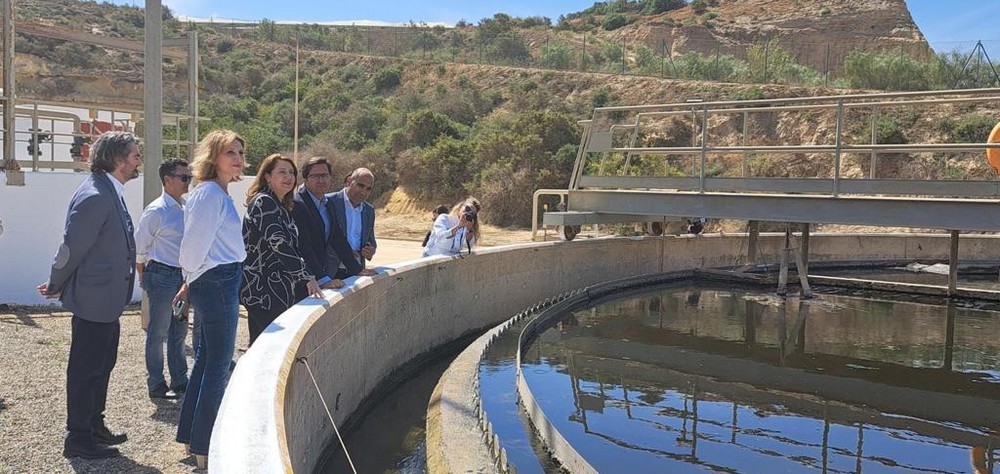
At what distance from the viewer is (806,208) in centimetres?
1084

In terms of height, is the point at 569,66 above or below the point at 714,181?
above

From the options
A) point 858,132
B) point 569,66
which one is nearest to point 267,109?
point 569,66

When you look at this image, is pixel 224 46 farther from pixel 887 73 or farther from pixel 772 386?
pixel 772 386

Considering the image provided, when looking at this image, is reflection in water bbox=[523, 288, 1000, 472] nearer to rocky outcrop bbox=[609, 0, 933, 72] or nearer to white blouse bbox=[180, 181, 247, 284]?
white blouse bbox=[180, 181, 247, 284]

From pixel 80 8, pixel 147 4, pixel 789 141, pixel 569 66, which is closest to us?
pixel 147 4

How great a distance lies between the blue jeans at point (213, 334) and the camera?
170 inches

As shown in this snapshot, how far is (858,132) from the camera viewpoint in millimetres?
31000

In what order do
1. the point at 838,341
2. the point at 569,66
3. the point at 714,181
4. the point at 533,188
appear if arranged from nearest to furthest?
1. the point at 838,341
2. the point at 714,181
3. the point at 533,188
4. the point at 569,66

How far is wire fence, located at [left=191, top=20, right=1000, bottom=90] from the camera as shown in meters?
38.2

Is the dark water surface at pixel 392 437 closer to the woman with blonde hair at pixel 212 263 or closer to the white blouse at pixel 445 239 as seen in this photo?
the woman with blonde hair at pixel 212 263

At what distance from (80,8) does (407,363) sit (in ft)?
196

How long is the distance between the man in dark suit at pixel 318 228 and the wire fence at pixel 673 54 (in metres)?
35.3

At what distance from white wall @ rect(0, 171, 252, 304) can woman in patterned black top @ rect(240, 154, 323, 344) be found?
5.20 meters

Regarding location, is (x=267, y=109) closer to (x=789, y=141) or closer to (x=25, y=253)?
(x=789, y=141)
